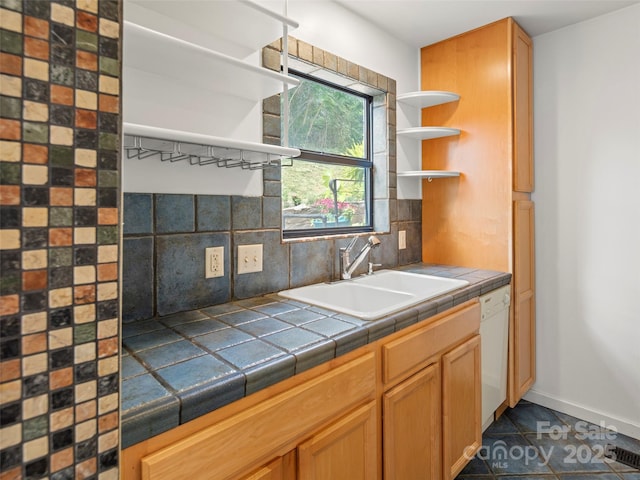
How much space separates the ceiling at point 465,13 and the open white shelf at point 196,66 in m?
0.91

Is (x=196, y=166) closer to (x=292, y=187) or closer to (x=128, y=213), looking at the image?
(x=128, y=213)

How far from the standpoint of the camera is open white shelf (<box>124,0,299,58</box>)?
117cm

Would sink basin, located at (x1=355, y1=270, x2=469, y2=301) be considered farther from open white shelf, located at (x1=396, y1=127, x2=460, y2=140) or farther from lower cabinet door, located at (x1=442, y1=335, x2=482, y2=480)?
open white shelf, located at (x1=396, y1=127, x2=460, y2=140)

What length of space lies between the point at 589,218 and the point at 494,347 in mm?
971

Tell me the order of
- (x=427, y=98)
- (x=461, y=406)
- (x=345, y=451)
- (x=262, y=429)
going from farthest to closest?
(x=427, y=98)
(x=461, y=406)
(x=345, y=451)
(x=262, y=429)

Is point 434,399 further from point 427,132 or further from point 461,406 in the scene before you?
point 427,132

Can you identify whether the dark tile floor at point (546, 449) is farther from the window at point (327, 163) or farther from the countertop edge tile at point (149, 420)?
the countertop edge tile at point (149, 420)

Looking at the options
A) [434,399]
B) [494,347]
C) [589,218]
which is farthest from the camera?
[589,218]

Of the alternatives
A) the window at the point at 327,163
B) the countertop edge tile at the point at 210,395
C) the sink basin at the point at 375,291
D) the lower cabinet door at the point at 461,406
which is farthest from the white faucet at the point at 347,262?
the countertop edge tile at the point at 210,395

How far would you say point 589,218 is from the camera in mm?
2174

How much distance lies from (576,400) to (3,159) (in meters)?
2.89

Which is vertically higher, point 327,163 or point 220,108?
point 220,108

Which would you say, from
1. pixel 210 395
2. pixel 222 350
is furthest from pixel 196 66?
pixel 210 395

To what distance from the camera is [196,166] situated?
4.49 feet
